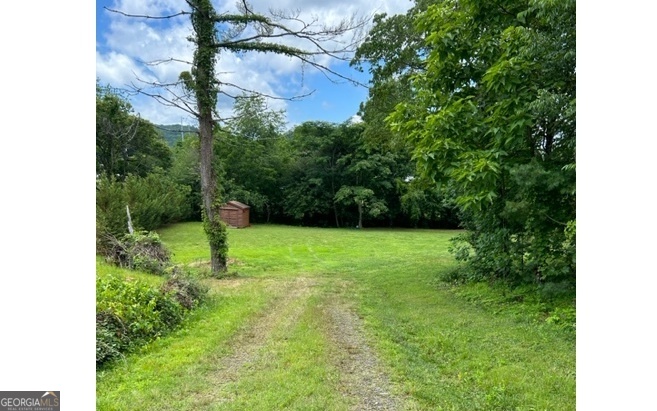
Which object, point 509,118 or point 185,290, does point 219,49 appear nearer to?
point 185,290

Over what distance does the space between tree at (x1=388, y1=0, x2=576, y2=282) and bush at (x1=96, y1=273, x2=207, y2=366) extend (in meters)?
3.41

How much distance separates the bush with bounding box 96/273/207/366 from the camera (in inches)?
122

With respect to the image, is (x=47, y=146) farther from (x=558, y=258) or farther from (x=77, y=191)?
(x=558, y=258)

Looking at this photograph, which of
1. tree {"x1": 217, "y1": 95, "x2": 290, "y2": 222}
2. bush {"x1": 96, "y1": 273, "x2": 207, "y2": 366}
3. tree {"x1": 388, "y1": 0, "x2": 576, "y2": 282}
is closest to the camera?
bush {"x1": 96, "y1": 273, "x2": 207, "y2": 366}

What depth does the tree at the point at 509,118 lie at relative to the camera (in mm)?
3750

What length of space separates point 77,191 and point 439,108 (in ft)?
14.1

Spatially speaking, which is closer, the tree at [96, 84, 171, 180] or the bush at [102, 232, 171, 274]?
the bush at [102, 232, 171, 274]

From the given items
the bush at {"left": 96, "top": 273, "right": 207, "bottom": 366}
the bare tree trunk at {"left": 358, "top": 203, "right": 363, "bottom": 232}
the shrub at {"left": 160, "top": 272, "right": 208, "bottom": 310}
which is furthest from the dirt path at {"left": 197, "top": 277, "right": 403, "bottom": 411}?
the bare tree trunk at {"left": 358, "top": 203, "right": 363, "bottom": 232}

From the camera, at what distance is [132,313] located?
3.50m

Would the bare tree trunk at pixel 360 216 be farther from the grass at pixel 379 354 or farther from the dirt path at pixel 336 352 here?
the dirt path at pixel 336 352

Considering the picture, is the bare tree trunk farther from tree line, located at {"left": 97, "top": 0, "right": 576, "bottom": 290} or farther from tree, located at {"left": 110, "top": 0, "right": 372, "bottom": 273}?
tree, located at {"left": 110, "top": 0, "right": 372, "bottom": 273}

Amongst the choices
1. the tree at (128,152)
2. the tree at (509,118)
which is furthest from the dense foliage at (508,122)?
the tree at (128,152)

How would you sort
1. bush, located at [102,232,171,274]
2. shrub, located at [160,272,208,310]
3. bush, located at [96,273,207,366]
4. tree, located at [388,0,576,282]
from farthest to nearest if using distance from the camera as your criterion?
bush, located at [102,232,171,274]
shrub, located at [160,272,208,310]
tree, located at [388,0,576,282]
bush, located at [96,273,207,366]
